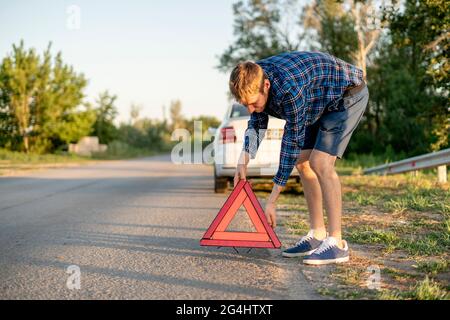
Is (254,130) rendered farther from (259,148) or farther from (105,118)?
(105,118)

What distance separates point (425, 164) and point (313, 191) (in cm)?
551

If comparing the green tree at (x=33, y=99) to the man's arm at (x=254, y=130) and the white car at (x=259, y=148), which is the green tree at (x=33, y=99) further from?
the man's arm at (x=254, y=130)

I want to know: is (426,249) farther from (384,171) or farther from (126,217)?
(384,171)

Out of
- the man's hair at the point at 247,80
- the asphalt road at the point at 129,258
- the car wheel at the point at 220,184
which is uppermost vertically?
the man's hair at the point at 247,80

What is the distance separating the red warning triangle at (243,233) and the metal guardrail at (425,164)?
16.8 feet

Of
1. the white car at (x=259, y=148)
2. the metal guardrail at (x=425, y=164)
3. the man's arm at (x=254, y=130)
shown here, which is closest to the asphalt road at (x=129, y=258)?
the man's arm at (x=254, y=130)

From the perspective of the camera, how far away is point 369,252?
4.50 meters

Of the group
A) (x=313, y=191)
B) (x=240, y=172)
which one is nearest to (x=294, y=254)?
(x=313, y=191)

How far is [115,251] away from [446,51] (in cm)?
923

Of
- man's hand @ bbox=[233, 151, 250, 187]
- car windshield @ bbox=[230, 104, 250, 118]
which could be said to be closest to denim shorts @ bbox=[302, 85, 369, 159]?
man's hand @ bbox=[233, 151, 250, 187]

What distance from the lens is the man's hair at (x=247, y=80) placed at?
12.2ft

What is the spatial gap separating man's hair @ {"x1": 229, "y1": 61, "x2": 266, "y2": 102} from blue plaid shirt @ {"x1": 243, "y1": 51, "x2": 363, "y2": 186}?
14cm

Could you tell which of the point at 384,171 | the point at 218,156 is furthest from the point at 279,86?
the point at 384,171

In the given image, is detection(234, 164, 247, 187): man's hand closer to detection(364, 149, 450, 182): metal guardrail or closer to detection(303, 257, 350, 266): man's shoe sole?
detection(303, 257, 350, 266): man's shoe sole
